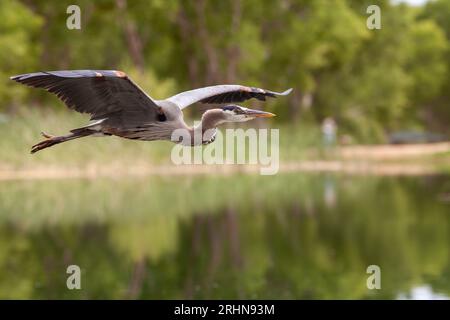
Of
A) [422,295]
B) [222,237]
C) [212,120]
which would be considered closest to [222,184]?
[222,237]

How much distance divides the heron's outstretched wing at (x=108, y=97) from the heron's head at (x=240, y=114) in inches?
15.8

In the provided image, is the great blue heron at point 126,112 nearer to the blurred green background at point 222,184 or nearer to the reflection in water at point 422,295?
the blurred green background at point 222,184

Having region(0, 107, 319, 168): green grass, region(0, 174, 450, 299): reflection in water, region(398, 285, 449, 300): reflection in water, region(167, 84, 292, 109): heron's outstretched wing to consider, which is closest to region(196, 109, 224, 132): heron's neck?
region(167, 84, 292, 109): heron's outstretched wing

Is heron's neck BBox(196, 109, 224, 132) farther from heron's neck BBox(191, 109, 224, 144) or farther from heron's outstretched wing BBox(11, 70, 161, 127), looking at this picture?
heron's outstretched wing BBox(11, 70, 161, 127)

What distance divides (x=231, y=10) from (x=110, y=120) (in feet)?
124

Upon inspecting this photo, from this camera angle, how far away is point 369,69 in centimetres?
5697

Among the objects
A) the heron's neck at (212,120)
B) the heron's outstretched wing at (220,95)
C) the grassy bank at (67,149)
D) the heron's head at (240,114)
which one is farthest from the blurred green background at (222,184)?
the heron's head at (240,114)

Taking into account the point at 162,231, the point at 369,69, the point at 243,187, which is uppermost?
the point at 369,69

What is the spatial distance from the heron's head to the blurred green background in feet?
2.86

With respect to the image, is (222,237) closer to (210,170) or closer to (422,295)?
(422,295)

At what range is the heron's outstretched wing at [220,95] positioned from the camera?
621 centimetres

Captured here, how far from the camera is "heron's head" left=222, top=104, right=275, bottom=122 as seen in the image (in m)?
5.60

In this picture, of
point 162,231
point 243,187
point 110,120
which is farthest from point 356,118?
point 110,120

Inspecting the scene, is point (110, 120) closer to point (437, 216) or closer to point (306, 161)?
point (437, 216)
